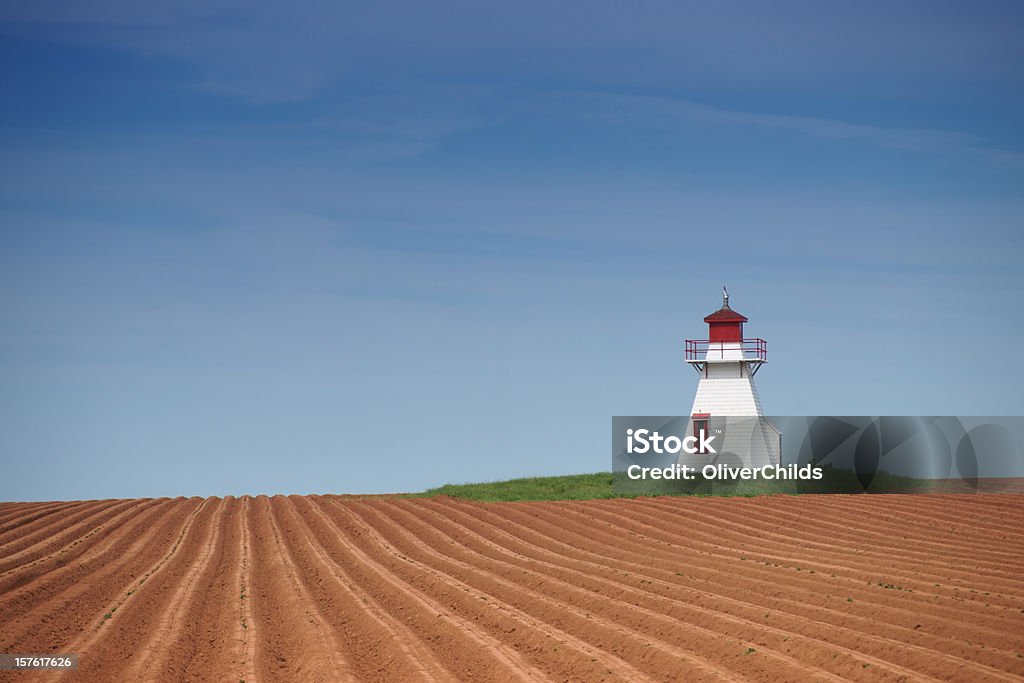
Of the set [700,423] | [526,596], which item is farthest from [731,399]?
[526,596]

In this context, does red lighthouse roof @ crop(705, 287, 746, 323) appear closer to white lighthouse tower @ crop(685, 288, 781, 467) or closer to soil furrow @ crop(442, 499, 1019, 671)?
white lighthouse tower @ crop(685, 288, 781, 467)

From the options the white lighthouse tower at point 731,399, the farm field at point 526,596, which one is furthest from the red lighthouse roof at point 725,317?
the farm field at point 526,596

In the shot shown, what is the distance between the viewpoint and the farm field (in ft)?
37.4

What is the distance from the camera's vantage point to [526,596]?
621 inches

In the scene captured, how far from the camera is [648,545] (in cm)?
2244

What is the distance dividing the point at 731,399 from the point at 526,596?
2562 cm

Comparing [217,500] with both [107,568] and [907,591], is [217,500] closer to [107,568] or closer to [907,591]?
[107,568]

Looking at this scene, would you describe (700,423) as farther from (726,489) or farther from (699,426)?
(726,489)

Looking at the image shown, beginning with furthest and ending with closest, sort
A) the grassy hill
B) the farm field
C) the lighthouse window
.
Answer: the lighthouse window, the grassy hill, the farm field

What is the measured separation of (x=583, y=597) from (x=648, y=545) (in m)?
7.08

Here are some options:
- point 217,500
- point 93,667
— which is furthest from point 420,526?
point 93,667

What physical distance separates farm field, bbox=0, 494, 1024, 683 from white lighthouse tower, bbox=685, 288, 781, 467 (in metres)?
10.7

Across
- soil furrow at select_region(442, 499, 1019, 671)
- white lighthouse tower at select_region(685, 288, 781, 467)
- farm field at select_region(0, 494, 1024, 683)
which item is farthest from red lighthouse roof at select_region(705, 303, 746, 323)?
soil furrow at select_region(442, 499, 1019, 671)

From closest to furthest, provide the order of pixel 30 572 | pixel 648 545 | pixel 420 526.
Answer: pixel 30 572, pixel 648 545, pixel 420 526
